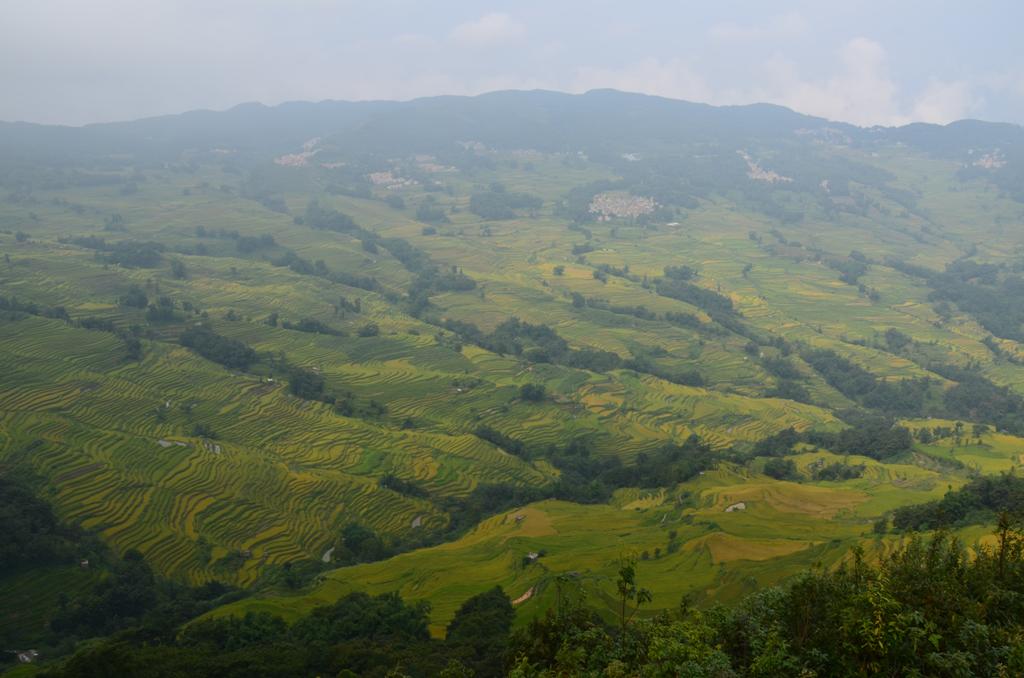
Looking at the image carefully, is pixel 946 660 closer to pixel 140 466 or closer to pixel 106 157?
pixel 140 466

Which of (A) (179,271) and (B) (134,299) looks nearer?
(B) (134,299)

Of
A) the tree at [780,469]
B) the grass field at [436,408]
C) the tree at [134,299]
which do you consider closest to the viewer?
the grass field at [436,408]

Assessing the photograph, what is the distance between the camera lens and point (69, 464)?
124 ft

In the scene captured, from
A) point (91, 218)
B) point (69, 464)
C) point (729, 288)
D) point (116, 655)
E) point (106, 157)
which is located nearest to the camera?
point (116, 655)

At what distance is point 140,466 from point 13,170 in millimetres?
121853

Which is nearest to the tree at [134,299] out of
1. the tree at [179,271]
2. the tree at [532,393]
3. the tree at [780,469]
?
the tree at [179,271]

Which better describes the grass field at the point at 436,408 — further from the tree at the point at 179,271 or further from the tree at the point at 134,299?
the tree at the point at 179,271

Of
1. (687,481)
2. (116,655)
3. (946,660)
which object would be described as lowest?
(687,481)

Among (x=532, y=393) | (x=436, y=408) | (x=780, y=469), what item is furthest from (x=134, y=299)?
(x=780, y=469)

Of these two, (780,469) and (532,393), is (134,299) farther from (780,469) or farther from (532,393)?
(780,469)

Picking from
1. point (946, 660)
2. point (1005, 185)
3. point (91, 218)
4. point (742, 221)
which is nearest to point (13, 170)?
point (91, 218)

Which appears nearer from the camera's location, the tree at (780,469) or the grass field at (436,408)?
the grass field at (436,408)

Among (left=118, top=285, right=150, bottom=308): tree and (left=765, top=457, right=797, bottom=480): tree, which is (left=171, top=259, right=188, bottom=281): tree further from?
(left=765, top=457, right=797, bottom=480): tree

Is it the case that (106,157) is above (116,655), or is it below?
above
